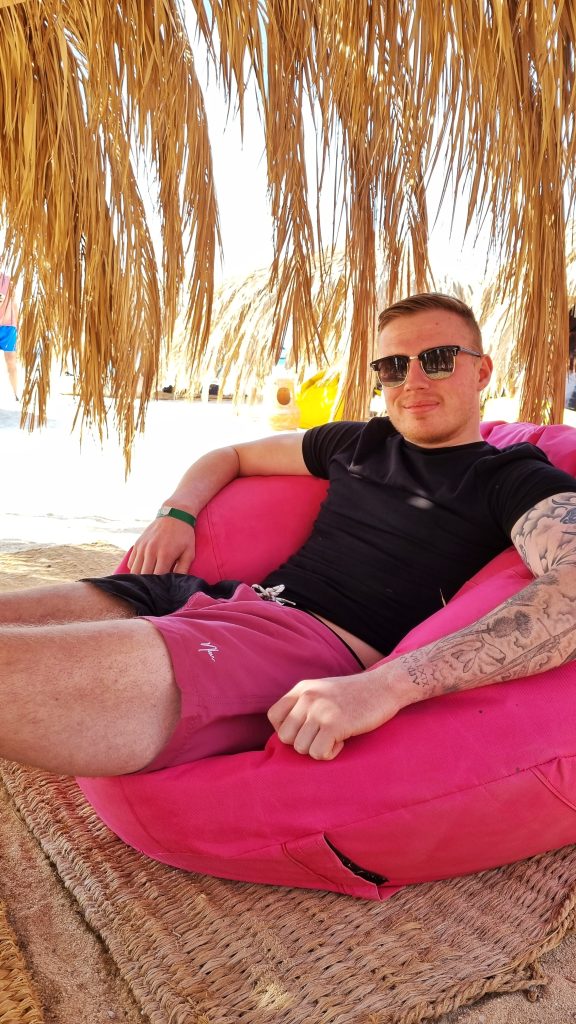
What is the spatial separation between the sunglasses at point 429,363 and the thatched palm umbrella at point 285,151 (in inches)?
7.4

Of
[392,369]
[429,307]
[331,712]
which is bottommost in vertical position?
[331,712]

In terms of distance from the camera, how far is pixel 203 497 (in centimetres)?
221

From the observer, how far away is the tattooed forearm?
1.32 metres

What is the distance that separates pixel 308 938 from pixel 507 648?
1.86 ft

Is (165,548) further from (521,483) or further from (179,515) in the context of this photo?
(521,483)

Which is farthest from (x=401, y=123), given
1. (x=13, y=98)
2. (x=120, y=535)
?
(x=120, y=535)

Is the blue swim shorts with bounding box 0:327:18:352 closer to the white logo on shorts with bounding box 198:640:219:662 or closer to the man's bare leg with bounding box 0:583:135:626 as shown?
the man's bare leg with bounding box 0:583:135:626

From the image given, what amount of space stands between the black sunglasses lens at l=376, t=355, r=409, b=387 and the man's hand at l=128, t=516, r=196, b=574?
65cm

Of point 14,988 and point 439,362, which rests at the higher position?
point 439,362

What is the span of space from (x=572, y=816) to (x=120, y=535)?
3.24 meters

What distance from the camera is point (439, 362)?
75.0 inches

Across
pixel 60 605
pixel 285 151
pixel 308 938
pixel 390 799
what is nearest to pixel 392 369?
pixel 285 151

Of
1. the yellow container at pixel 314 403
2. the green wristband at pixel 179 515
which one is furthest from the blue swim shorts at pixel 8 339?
the green wristband at pixel 179 515

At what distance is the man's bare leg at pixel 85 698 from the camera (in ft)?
3.95
